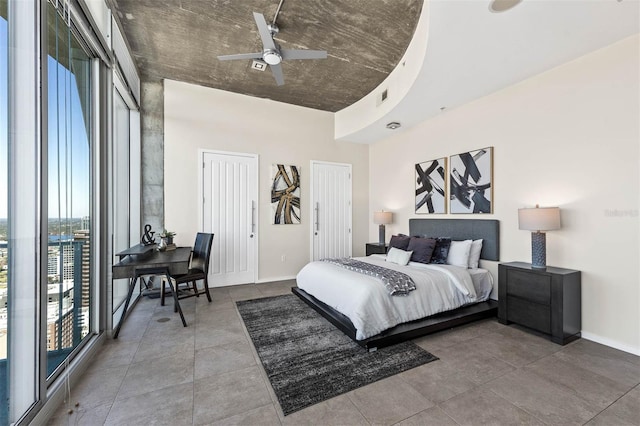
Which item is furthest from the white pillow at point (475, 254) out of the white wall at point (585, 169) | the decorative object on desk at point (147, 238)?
the decorative object on desk at point (147, 238)

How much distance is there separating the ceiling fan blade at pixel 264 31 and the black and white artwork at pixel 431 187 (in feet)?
10.0

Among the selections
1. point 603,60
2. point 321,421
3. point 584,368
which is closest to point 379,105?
point 603,60

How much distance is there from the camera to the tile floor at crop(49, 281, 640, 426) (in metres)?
1.75

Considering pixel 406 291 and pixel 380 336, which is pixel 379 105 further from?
pixel 380 336

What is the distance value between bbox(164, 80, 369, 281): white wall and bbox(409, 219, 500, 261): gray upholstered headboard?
5.64 feet

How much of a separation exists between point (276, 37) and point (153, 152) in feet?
8.75

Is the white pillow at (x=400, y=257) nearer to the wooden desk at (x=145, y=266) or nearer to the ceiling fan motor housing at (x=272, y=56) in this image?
the wooden desk at (x=145, y=266)

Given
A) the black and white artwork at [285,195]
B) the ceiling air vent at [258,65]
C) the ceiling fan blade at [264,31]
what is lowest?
the black and white artwork at [285,195]

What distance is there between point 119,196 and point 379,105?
401 centimetres

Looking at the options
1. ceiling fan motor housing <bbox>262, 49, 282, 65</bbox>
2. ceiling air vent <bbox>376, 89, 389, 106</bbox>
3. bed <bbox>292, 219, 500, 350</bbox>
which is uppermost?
ceiling air vent <bbox>376, 89, 389, 106</bbox>

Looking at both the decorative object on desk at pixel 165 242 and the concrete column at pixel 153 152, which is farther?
the concrete column at pixel 153 152

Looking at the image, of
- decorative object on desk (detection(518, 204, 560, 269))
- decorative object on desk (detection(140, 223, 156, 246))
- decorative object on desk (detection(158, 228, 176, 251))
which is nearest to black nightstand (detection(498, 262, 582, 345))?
decorative object on desk (detection(518, 204, 560, 269))

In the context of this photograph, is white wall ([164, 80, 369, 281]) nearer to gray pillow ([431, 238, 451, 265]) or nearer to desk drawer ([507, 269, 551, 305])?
gray pillow ([431, 238, 451, 265])

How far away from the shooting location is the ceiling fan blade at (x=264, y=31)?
247cm
